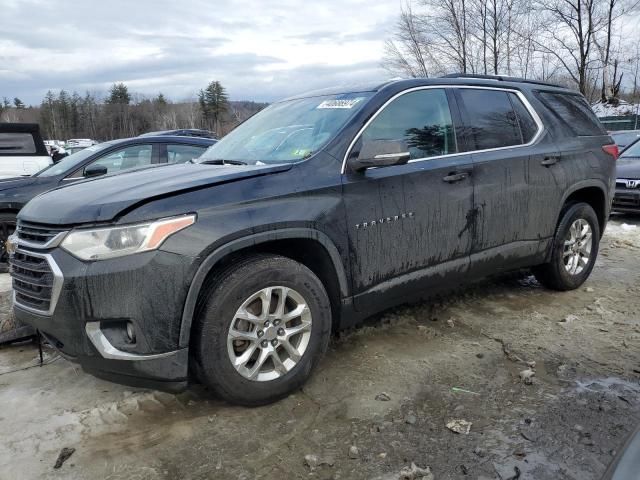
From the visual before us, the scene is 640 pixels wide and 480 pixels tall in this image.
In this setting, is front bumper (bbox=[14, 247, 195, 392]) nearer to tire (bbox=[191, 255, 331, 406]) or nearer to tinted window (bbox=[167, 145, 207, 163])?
tire (bbox=[191, 255, 331, 406])

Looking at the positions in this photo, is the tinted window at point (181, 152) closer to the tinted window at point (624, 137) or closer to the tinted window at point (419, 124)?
the tinted window at point (419, 124)

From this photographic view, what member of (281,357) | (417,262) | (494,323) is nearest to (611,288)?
(494,323)

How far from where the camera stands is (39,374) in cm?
355

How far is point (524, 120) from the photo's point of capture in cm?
444

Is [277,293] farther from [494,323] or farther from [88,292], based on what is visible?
[494,323]

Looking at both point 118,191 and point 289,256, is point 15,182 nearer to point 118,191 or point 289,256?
point 118,191

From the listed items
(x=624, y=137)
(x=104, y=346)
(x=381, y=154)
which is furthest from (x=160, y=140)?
(x=624, y=137)

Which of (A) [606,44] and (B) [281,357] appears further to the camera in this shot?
(A) [606,44]

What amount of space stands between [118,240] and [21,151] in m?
6.98

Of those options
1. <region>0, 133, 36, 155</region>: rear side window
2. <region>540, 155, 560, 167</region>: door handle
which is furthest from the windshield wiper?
<region>0, 133, 36, 155</region>: rear side window

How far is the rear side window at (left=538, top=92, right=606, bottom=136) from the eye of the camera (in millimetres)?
4746

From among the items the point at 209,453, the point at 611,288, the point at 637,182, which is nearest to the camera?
the point at 209,453

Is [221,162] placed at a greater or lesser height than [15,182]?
greater

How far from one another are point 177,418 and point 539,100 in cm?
381
